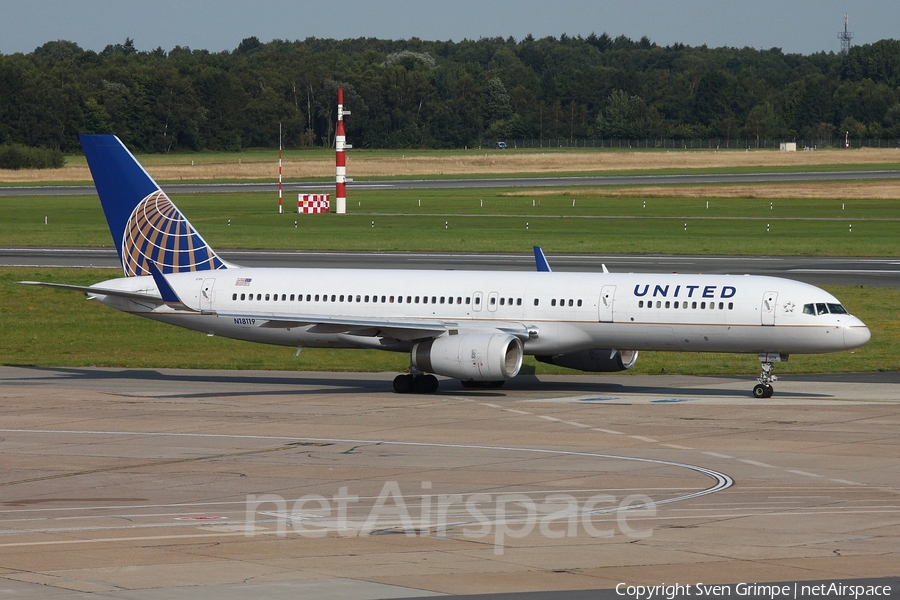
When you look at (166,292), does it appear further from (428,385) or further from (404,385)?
(428,385)

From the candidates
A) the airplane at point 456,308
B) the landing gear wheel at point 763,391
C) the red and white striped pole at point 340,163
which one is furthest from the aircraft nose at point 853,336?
the red and white striped pole at point 340,163

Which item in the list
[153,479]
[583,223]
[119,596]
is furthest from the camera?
[583,223]

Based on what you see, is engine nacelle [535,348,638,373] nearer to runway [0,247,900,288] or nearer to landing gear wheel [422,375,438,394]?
landing gear wheel [422,375,438,394]

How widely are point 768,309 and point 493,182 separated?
127 m

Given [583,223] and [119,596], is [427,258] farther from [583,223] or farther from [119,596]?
[119,596]

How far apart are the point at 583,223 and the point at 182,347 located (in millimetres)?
58780

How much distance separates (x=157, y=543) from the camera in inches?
774

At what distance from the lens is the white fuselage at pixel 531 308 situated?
3794cm

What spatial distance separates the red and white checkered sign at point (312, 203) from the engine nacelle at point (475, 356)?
3078 inches

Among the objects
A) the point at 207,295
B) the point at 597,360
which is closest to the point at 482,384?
the point at 597,360

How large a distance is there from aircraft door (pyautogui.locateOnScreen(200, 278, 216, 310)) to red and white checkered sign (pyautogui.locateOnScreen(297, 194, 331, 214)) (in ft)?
240

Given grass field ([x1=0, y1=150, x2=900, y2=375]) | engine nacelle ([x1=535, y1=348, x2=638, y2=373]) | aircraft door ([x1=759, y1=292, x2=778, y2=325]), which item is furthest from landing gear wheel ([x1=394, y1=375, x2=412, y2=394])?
aircraft door ([x1=759, y1=292, x2=778, y2=325])

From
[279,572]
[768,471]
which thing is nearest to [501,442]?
[768,471]

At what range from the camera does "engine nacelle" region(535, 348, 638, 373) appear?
41.2 meters
